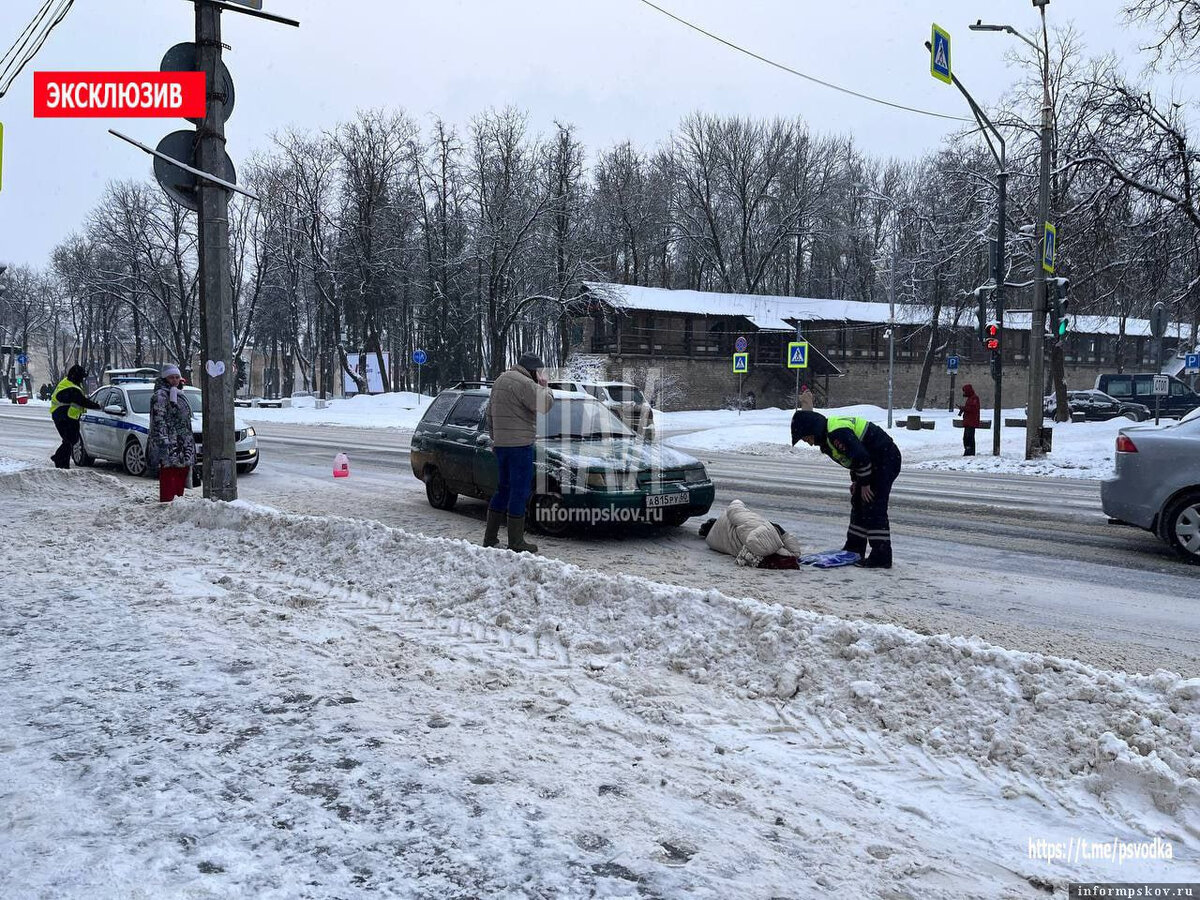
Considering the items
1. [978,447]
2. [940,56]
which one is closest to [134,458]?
[940,56]

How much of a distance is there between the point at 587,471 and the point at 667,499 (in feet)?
2.83

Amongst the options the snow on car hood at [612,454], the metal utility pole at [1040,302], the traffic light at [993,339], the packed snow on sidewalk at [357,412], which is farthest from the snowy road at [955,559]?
the packed snow on sidewalk at [357,412]

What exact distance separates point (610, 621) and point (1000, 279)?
1833 centimetres

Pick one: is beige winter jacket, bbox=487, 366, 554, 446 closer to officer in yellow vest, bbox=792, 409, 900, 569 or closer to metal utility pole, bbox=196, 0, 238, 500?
officer in yellow vest, bbox=792, 409, 900, 569

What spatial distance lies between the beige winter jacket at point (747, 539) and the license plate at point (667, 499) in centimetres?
57

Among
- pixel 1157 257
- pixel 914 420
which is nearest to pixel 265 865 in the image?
pixel 1157 257

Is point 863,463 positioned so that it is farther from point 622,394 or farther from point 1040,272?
point 622,394

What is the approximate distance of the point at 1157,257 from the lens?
18.7m

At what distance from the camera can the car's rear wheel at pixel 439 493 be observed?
10.8 meters

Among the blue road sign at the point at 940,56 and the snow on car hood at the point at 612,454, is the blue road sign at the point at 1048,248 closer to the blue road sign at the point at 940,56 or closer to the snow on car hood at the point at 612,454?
the blue road sign at the point at 940,56

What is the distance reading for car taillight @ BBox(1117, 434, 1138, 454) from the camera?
322 inches

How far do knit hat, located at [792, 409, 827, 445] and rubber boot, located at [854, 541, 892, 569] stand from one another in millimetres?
1234

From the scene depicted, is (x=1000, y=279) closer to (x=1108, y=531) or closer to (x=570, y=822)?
(x=1108, y=531)

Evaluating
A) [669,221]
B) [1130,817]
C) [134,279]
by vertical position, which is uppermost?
[669,221]
